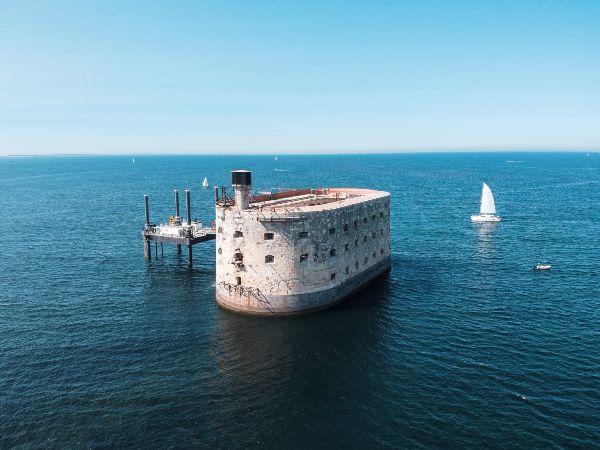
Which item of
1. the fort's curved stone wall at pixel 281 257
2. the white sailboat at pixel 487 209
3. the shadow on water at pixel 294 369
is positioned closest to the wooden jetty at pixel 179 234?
the fort's curved stone wall at pixel 281 257

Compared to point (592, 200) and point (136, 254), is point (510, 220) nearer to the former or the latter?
point (592, 200)

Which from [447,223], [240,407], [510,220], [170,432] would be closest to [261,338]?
[240,407]

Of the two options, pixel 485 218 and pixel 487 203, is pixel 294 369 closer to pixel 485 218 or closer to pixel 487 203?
pixel 485 218

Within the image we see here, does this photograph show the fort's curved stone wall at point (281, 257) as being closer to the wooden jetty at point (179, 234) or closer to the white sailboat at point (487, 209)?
the wooden jetty at point (179, 234)

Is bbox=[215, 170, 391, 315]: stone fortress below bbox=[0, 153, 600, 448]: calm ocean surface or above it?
above

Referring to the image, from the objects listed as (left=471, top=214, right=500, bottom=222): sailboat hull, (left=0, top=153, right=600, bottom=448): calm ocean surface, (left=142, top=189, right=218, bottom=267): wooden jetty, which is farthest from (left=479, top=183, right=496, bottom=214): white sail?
(left=142, top=189, right=218, bottom=267): wooden jetty

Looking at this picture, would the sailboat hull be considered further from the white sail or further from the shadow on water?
the shadow on water
